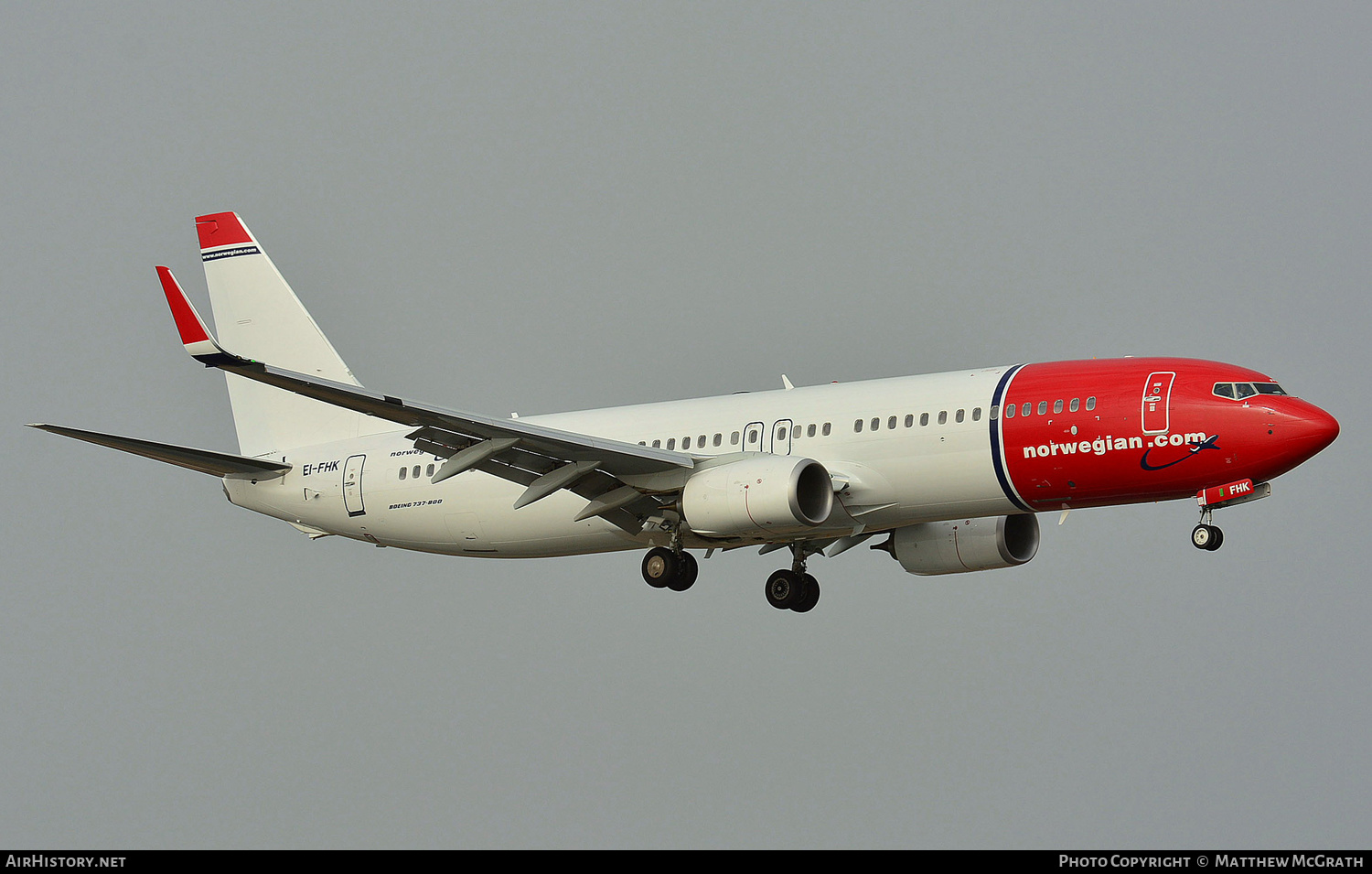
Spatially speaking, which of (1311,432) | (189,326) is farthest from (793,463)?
(189,326)

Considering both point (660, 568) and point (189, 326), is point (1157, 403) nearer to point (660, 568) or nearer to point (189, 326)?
point (660, 568)

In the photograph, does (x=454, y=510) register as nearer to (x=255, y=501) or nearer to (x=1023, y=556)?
(x=255, y=501)

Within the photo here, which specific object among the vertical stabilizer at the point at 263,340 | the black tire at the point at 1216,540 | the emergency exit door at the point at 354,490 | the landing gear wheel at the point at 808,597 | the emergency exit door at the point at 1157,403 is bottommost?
the black tire at the point at 1216,540

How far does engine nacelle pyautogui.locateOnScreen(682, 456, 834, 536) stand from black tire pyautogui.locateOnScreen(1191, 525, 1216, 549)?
745 cm

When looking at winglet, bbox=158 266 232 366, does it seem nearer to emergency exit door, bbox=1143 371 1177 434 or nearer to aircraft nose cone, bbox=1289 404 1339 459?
emergency exit door, bbox=1143 371 1177 434

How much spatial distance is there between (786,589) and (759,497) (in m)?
7.29

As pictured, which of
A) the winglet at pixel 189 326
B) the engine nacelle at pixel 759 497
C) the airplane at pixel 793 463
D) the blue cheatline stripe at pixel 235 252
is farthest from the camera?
the blue cheatline stripe at pixel 235 252

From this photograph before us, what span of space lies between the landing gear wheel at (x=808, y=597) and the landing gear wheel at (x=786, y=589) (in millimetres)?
46

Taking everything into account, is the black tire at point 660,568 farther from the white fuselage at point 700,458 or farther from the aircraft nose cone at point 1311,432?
the aircraft nose cone at point 1311,432

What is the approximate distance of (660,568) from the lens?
37.1 metres

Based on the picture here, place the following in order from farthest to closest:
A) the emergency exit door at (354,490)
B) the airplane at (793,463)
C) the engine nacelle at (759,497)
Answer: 1. the emergency exit door at (354,490)
2. the engine nacelle at (759,497)
3. the airplane at (793,463)

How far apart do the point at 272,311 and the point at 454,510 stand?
9217 millimetres

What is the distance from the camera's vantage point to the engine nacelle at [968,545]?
130 ft

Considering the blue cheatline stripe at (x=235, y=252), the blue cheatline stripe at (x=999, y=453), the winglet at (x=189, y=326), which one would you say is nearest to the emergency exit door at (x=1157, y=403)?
the blue cheatline stripe at (x=999, y=453)
